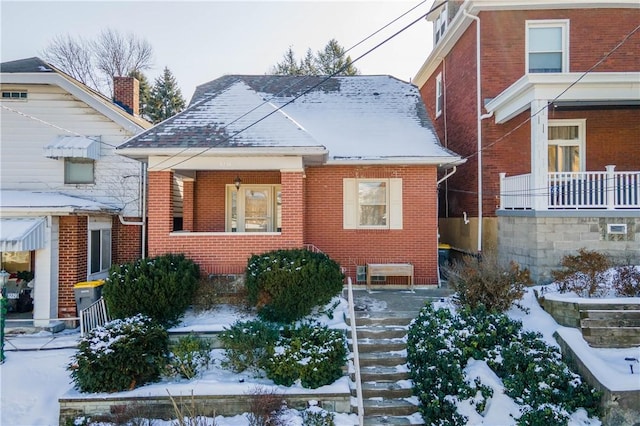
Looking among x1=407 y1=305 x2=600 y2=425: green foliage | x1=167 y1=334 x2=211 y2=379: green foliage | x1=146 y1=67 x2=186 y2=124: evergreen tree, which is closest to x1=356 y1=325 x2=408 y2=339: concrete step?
x1=407 y1=305 x2=600 y2=425: green foliage

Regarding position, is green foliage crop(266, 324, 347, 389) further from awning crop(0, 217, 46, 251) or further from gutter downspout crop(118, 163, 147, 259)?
gutter downspout crop(118, 163, 147, 259)

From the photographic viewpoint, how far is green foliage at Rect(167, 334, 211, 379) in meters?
6.54

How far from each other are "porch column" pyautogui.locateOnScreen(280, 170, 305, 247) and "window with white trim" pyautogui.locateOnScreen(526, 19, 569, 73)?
8.70 meters

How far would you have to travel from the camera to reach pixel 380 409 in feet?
19.8

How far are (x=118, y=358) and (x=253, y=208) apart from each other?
6775 millimetres

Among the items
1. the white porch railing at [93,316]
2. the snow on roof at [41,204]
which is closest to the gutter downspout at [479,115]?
the white porch railing at [93,316]

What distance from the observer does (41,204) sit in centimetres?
923

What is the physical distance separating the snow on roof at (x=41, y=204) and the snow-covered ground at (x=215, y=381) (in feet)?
10.7

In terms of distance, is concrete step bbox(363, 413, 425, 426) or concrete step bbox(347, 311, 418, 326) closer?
concrete step bbox(363, 413, 425, 426)

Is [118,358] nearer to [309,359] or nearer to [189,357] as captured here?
[189,357]

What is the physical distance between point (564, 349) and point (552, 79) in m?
6.45

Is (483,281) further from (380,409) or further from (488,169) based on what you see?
(488,169)

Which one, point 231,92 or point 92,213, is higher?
point 231,92

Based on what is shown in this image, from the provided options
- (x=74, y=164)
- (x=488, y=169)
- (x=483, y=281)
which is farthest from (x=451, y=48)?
(x=74, y=164)
